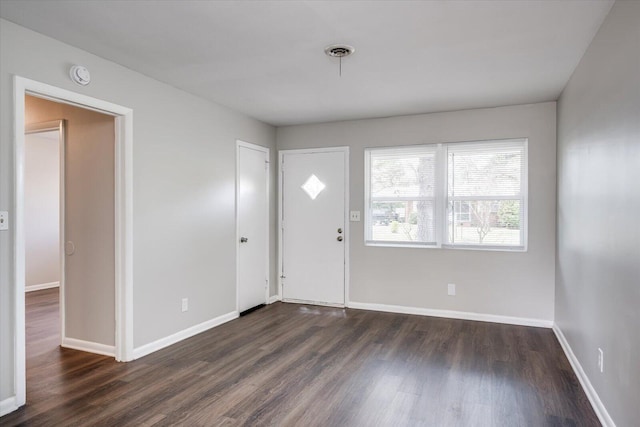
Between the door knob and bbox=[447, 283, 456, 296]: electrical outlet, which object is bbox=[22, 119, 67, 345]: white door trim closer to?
the door knob

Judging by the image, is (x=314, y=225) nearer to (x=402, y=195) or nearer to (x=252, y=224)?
(x=252, y=224)

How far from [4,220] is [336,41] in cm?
246

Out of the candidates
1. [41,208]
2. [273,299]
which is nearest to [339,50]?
[273,299]

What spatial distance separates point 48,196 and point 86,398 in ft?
16.8

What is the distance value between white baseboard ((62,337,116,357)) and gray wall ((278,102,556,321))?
2.85 meters

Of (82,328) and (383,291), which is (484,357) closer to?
(383,291)

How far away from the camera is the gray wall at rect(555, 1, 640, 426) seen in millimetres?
1919

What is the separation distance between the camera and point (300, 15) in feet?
7.82

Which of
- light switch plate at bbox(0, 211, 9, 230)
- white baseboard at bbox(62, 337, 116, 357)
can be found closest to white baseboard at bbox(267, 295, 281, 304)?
white baseboard at bbox(62, 337, 116, 357)

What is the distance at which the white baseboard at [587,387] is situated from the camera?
2.33 metres

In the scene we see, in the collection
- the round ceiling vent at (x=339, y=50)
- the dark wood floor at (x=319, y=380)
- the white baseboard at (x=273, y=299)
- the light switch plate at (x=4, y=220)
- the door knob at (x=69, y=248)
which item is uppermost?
the round ceiling vent at (x=339, y=50)

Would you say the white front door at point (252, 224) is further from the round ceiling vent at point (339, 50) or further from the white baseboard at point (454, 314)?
the round ceiling vent at point (339, 50)

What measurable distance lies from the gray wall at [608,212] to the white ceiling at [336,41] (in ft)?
1.01

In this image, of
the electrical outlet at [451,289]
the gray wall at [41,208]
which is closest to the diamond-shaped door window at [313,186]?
the electrical outlet at [451,289]
